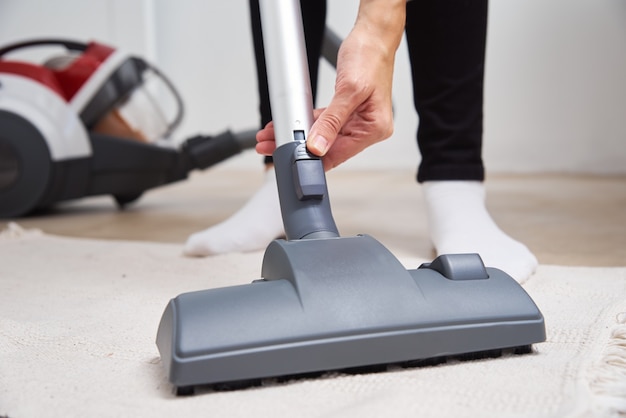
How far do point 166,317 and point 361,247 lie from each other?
5.8 inches

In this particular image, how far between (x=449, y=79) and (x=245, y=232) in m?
0.36

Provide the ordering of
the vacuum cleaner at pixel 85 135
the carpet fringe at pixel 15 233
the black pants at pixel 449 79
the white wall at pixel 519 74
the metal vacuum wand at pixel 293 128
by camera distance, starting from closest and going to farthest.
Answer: the metal vacuum wand at pixel 293 128 < the black pants at pixel 449 79 < the carpet fringe at pixel 15 233 < the vacuum cleaner at pixel 85 135 < the white wall at pixel 519 74

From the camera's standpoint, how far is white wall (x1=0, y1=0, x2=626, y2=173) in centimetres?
223

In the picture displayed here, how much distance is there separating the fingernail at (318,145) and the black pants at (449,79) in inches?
16.1

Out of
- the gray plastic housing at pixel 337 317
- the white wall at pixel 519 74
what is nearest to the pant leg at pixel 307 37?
the gray plastic housing at pixel 337 317

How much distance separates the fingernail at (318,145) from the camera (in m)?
0.55

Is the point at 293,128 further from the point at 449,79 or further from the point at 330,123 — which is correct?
the point at 449,79

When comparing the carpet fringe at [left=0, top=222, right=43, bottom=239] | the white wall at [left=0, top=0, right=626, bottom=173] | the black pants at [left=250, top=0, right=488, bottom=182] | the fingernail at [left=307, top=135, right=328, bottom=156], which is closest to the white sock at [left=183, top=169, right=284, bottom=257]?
the black pants at [left=250, top=0, right=488, bottom=182]

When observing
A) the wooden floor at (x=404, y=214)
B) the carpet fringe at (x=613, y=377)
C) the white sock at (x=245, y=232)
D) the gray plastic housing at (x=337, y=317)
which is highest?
the gray plastic housing at (x=337, y=317)

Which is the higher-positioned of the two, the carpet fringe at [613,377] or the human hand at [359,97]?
the human hand at [359,97]

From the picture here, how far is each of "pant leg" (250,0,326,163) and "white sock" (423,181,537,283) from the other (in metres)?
0.26

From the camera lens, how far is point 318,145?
21.9 inches

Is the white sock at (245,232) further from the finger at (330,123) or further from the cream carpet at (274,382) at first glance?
the finger at (330,123)

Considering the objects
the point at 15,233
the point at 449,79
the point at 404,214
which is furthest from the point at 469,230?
the point at 15,233
